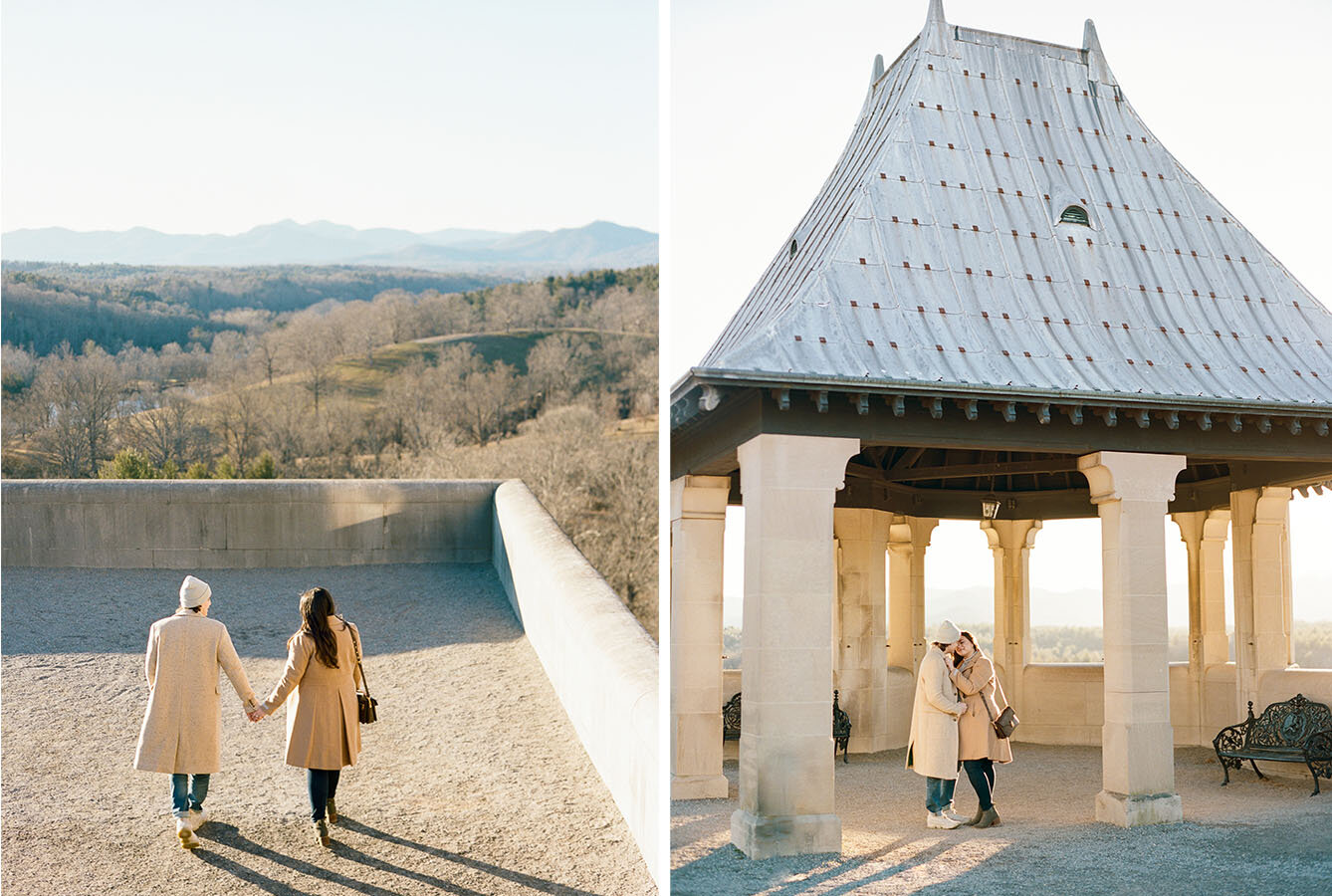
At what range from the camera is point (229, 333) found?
65.2m

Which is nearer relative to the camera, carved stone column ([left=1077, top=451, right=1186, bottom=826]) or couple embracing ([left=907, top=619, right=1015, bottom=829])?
couple embracing ([left=907, top=619, right=1015, bottom=829])

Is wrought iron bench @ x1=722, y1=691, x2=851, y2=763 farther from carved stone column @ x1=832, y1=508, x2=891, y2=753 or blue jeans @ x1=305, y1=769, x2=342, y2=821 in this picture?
blue jeans @ x1=305, y1=769, x2=342, y2=821

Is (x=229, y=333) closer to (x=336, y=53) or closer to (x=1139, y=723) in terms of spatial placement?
(x=336, y=53)

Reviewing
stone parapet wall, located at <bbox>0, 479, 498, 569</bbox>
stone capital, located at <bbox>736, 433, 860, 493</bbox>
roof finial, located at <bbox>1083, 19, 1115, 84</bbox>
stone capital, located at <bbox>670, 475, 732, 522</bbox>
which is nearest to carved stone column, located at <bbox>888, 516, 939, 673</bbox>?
stone capital, located at <bbox>670, 475, 732, 522</bbox>

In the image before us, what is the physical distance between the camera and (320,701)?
6148mm

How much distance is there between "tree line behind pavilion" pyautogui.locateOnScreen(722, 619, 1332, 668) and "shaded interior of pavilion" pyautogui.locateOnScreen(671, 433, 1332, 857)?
1450cm

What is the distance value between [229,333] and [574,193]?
2085 cm

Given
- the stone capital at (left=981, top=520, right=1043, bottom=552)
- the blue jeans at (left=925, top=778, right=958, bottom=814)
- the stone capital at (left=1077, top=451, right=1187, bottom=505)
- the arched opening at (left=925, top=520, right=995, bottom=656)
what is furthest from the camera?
the arched opening at (left=925, top=520, right=995, bottom=656)

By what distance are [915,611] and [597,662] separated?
1125 cm

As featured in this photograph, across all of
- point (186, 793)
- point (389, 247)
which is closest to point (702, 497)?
point (186, 793)

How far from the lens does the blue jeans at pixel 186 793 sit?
19.7 ft

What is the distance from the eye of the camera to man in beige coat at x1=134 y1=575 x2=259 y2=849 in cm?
609

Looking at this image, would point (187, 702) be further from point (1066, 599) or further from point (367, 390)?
point (367, 390)

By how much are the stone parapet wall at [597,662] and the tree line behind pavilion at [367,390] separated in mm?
39084
